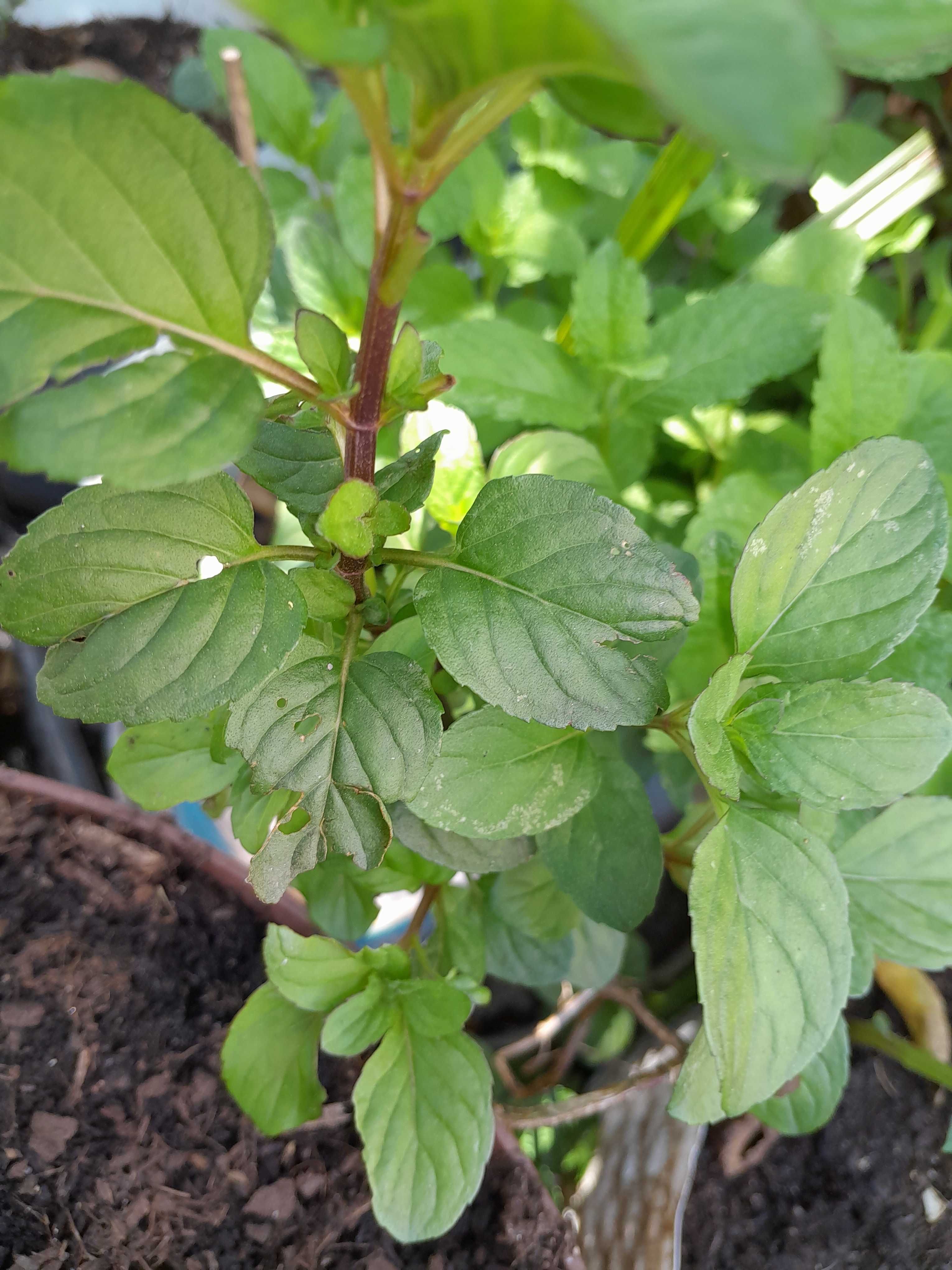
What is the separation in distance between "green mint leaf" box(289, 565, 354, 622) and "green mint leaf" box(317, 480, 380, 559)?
6 cm

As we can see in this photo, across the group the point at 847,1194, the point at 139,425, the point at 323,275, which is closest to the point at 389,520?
the point at 139,425

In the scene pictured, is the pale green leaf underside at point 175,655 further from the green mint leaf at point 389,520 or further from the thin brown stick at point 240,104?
the thin brown stick at point 240,104

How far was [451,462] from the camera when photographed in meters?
0.57

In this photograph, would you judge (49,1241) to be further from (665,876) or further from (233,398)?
(665,876)

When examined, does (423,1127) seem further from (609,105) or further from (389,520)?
(609,105)

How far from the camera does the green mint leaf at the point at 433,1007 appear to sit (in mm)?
574

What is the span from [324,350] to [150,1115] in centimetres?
66

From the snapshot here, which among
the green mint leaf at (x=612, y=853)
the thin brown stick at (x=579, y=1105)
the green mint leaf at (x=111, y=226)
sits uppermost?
the green mint leaf at (x=111, y=226)

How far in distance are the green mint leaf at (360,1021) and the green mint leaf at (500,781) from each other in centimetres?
15

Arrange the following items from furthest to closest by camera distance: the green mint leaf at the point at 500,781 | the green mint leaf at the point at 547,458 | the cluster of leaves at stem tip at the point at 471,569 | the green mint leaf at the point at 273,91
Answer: the green mint leaf at the point at 273,91
the green mint leaf at the point at 547,458
the green mint leaf at the point at 500,781
the cluster of leaves at stem tip at the point at 471,569

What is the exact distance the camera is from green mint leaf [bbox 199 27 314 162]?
0.99 meters

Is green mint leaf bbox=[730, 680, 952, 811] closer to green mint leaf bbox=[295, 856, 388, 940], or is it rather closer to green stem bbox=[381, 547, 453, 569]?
green stem bbox=[381, 547, 453, 569]

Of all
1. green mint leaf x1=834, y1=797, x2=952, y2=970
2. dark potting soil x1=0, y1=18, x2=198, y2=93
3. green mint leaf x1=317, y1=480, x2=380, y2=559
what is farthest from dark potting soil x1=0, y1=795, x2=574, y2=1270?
dark potting soil x1=0, y1=18, x2=198, y2=93

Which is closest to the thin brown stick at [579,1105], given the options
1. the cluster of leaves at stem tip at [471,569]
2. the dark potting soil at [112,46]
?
the cluster of leaves at stem tip at [471,569]
